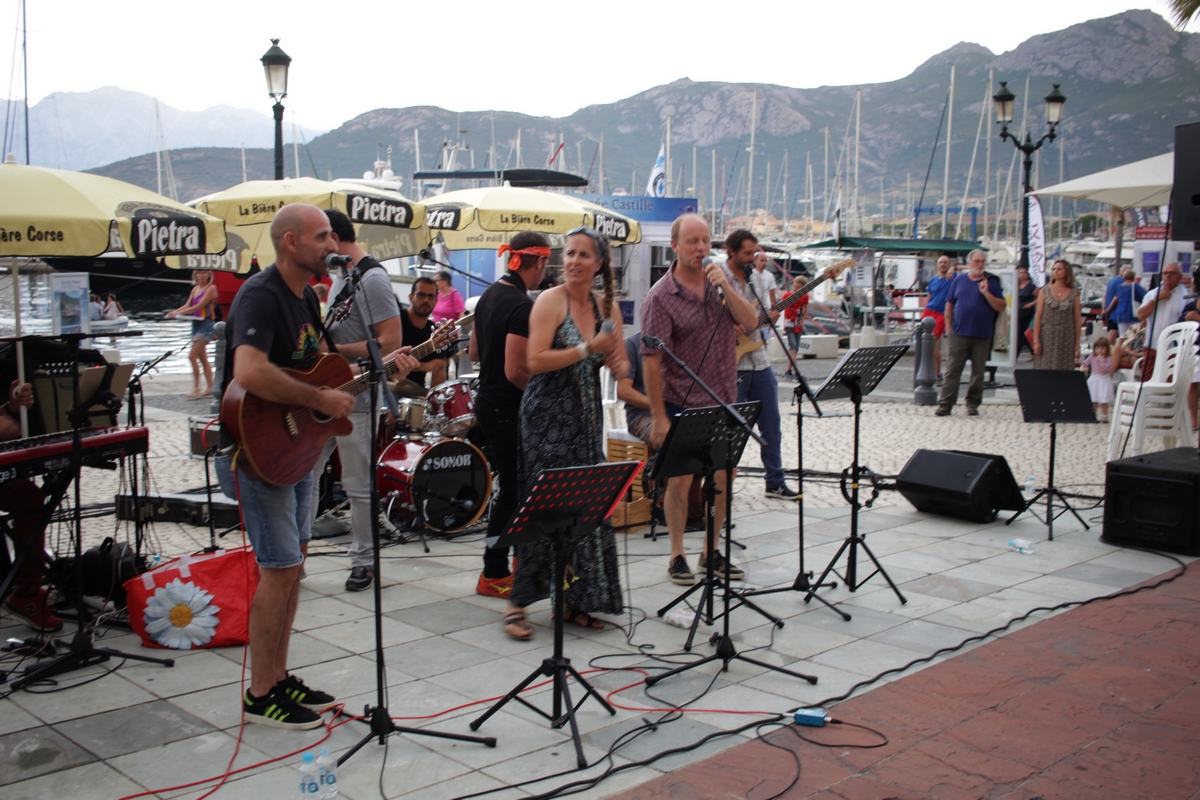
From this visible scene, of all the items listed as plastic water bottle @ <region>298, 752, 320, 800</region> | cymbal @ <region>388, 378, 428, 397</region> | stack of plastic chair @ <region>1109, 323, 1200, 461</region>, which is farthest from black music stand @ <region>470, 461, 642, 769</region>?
stack of plastic chair @ <region>1109, 323, 1200, 461</region>

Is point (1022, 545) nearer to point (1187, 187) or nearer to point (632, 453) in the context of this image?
point (1187, 187)

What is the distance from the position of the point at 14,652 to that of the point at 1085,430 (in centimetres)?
1131

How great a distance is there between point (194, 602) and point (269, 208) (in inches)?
163

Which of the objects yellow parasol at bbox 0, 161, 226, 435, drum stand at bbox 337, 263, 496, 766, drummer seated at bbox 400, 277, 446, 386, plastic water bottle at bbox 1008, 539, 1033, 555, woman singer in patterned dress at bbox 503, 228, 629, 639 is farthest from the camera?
drummer seated at bbox 400, 277, 446, 386

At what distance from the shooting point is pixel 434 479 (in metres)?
6.79

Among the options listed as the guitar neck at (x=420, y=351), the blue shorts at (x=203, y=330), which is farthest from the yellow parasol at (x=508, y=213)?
the blue shorts at (x=203, y=330)

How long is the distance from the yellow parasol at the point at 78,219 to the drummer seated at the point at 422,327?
2.99m

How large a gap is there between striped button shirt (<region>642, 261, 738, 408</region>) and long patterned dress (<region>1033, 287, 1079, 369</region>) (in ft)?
25.4

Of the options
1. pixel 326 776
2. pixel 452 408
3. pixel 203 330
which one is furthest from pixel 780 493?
pixel 203 330

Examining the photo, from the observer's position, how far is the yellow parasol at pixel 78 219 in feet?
15.5

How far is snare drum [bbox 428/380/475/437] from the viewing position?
7.38 meters

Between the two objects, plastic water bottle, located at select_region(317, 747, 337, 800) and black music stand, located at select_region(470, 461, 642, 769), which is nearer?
plastic water bottle, located at select_region(317, 747, 337, 800)

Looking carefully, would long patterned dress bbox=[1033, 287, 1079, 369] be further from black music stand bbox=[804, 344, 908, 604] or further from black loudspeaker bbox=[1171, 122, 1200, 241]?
black music stand bbox=[804, 344, 908, 604]

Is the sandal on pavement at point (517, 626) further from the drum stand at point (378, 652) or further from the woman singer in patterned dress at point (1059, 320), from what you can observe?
the woman singer in patterned dress at point (1059, 320)
